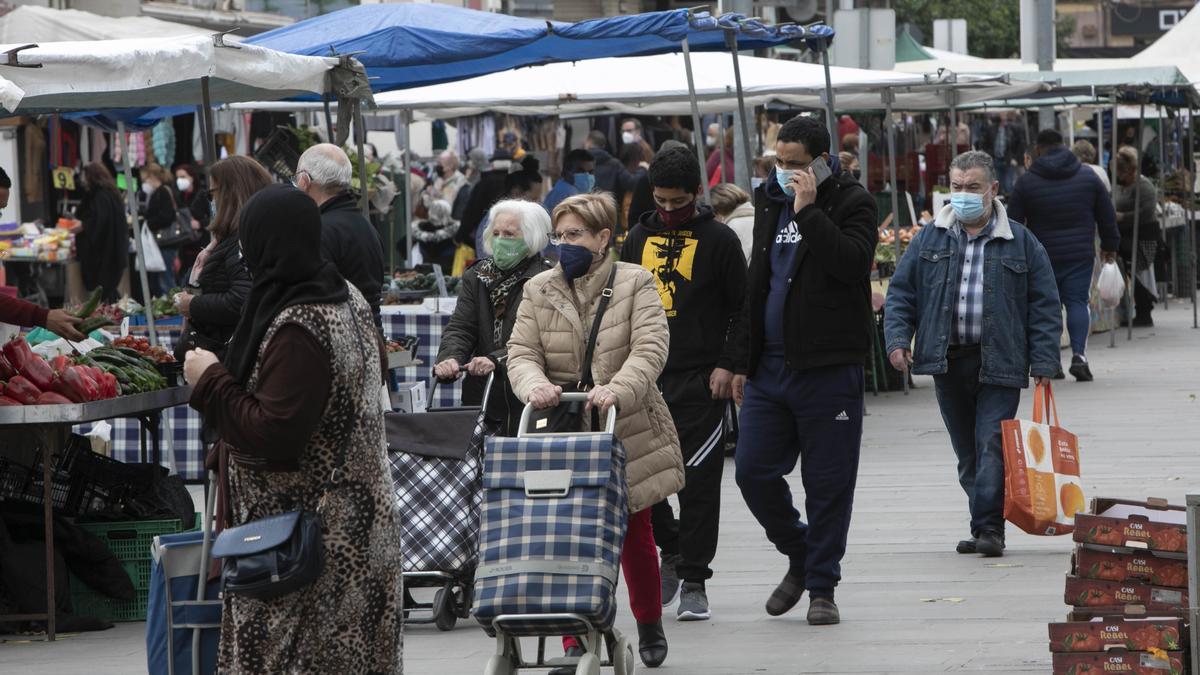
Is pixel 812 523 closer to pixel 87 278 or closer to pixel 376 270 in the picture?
pixel 376 270

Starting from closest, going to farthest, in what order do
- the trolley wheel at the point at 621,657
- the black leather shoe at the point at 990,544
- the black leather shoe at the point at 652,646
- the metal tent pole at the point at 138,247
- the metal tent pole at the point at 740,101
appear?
the trolley wheel at the point at 621,657
the black leather shoe at the point at 652,646
the black leather shoe at the point at 990,544
the metal tent pole at the point at 138,247
the metal tent pole at the point at 740,101

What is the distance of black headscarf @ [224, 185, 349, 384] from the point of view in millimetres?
4879

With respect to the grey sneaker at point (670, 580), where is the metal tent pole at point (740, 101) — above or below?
above

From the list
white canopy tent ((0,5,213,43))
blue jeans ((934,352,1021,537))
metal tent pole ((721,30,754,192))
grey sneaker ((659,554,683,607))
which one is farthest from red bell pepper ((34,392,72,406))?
white canopy tent ((0,5,213,43))

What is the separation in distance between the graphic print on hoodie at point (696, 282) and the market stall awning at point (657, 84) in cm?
841

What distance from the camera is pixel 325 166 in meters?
8.21

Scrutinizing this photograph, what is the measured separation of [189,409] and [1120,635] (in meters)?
7.84

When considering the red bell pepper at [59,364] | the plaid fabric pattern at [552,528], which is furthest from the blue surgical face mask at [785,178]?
the red bell pepper at [59,364]

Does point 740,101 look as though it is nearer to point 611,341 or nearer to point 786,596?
point 786,596

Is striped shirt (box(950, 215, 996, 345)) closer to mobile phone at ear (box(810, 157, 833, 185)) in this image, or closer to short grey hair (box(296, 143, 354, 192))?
mobile phone at ear (box(810, 157, 833, 185))

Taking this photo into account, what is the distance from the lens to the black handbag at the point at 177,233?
24.6 m

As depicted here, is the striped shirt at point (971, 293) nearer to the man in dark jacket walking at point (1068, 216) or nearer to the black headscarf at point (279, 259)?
the black headscarf at point (279, 259)

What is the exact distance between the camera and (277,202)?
4.88 meters

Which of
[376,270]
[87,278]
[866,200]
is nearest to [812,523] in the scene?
[866,200]
